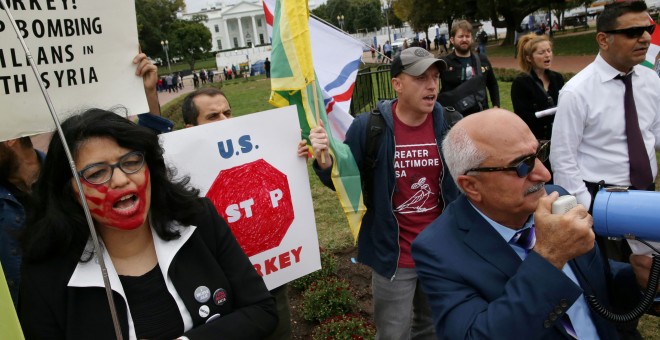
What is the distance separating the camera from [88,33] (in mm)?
2428

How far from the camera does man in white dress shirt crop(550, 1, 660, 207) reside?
317 cm

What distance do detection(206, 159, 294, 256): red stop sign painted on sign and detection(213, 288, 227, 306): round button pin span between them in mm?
831

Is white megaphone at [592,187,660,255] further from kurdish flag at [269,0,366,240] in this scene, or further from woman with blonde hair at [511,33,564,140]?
woman with blonde hair at [511,33,564,140]

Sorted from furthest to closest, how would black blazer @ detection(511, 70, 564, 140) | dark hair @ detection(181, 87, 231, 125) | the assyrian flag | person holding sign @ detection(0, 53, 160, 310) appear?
black blazer @ detection(511, 70, 564, 140), the assyrian flag, dark hair @ detection(181, 87, 231, 125), person holding sign @ detection(0, 53, 160, 310)

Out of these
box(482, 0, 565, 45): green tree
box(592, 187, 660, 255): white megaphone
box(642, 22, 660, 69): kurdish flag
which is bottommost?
box(592, 187, 660, 255): white megaphone

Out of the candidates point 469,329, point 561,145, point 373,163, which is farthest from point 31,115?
point 561,145

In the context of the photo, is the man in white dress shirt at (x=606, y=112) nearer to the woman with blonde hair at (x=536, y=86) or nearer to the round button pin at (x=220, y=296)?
the woman with blonde hair at (x=536, y=86)

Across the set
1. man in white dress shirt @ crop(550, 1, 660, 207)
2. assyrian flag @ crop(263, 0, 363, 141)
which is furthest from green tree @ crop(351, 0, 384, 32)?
man in white dress shirt @ crop(550, 1, 660, 207)

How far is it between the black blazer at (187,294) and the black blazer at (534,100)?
3.61m

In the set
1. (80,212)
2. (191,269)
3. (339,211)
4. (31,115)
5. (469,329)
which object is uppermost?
(31,115)

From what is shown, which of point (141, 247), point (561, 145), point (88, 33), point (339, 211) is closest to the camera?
point (141, 247)

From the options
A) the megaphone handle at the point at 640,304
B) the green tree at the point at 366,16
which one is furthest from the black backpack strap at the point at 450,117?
the green tree at the point at 366,16

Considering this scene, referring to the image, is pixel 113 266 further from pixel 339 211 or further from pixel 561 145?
pixel 339 211

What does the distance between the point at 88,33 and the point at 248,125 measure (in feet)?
2.94
